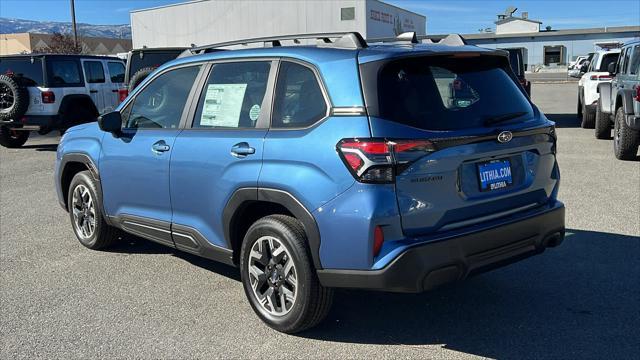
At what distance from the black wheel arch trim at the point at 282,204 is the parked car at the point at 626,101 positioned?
7.23m

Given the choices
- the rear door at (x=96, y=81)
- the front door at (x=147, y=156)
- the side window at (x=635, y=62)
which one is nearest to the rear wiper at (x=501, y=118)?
the front door at (x=147, y=156)

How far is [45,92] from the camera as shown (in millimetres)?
12719

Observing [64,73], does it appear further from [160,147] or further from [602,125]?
[602,125]

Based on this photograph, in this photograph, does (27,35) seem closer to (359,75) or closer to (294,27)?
(294,27)

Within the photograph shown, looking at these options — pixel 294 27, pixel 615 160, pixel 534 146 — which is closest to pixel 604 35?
pixel 294 27

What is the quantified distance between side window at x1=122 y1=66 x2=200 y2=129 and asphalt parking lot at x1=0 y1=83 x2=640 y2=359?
49.8 inches

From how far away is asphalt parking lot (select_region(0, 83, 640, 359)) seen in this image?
3676 mm

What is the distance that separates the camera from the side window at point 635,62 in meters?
9.77

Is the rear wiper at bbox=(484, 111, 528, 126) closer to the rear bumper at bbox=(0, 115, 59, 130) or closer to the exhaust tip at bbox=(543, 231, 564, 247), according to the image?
the exhaust tip at bbox=(543, 231, 564, 247)

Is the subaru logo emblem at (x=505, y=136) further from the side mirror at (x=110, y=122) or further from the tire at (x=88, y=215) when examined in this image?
the tire at (x=88, y=215)

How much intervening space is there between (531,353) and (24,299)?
362 centimetres

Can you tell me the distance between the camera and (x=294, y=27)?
30.8 meters

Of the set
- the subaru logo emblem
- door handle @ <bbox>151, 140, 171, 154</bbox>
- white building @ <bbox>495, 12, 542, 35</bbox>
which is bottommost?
door handle @ <bbox>151, 140, 171, 154</bbox>

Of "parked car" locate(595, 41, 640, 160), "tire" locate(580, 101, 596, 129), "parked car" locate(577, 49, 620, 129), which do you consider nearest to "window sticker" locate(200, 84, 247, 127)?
"parked car" locate(595, 41, 640, 160)
